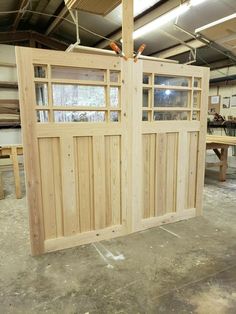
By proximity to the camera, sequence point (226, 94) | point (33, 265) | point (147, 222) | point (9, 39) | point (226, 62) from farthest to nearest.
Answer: point (226, 94)
point (226, 62)
point (9, 39)
point (147, 222)
point (33, 265)

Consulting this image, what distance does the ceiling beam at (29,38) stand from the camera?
5.73m

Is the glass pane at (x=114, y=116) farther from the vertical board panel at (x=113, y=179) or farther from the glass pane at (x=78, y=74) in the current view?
the glass pane at (x=78, y=74)

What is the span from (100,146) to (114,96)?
509 mm

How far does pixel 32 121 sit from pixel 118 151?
32.8 inches

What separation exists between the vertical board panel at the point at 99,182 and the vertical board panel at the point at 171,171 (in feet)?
2.50

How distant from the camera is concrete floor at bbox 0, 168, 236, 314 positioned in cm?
155

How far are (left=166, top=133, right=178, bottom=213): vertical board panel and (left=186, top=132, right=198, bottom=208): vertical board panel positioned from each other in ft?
0.64

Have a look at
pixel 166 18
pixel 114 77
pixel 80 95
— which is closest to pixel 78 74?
pixel 80 95

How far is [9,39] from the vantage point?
5781 mm

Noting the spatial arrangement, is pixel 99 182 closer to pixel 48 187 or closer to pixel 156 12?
pixel 48 187

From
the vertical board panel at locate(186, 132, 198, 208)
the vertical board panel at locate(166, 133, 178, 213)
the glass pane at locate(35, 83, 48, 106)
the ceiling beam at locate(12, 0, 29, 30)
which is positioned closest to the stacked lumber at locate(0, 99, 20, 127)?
the ceiling beam at locate(12, 0, 29, 30)

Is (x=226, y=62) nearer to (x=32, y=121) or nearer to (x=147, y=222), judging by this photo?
(x=147, y=222)

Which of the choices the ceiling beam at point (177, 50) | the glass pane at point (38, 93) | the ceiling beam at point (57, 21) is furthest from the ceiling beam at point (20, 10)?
the ceiling beam at point (177, 50)

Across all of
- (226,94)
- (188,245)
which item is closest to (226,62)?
(226,94)
